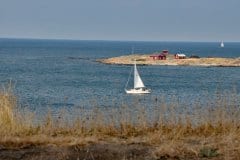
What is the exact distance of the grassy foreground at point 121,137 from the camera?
9070 millimetres

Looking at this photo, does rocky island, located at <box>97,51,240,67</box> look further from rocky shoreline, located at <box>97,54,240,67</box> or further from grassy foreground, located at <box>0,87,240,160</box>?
grassy foreground, located at <box>0,87,240,160</box>

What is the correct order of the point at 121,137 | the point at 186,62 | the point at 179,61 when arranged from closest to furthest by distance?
the point at 121,137 < the point at 186,62 < the point at 179,61

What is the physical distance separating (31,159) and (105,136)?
2.14 metres

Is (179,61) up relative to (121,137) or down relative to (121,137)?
down

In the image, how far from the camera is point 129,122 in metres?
11.6

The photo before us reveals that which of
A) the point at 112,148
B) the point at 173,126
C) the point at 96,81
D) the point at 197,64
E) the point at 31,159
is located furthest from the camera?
the point at 197,64

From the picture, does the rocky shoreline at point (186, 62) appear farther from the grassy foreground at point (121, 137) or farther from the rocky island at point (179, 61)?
the grassy foreground at point (121, 137)

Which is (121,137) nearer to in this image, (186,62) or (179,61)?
(186,62)

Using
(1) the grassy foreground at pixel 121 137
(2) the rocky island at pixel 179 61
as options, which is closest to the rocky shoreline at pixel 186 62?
(2) the rocky island at pixel 179 61

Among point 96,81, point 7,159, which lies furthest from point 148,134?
point 96,81

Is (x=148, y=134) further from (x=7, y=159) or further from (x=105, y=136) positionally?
(x=7, y=159)

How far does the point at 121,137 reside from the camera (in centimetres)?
1063

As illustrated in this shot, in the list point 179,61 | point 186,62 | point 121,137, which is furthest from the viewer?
point 179,61

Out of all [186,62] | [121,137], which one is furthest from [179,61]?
[121,137]
